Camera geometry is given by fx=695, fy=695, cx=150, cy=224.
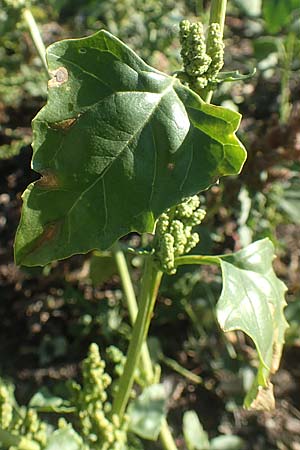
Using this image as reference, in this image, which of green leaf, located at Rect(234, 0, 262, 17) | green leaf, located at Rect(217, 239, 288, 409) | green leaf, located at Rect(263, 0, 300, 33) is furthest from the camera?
green leaf, located at Rect(234, 0, 262, 17)

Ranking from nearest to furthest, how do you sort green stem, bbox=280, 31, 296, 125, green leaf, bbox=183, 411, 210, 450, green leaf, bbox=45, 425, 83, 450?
green leaf, bbox=45, 425, 83, 450 → green leaf, bbox=183, 411, 210, 450 → green stem, bbox=280, 31, 296, 125

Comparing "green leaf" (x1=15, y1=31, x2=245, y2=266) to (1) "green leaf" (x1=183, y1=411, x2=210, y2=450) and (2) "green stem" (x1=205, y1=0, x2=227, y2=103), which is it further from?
(1) "green leaf" (x1=183, y1=411, x2=210, y2=450)

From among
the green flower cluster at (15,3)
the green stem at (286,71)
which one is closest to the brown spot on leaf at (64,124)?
the green flower cluster at (15,3)

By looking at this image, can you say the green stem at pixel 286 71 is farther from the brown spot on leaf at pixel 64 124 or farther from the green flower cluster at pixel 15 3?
the brown spot on leaf at pixel 64 124

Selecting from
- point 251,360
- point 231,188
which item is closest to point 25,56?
point 231,188

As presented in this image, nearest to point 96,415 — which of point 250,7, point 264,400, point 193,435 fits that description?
point 264,400

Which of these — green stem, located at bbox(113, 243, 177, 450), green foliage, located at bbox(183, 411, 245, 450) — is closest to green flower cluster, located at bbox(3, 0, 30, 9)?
green stem, located at bbox(113, 243, 177, 450)
